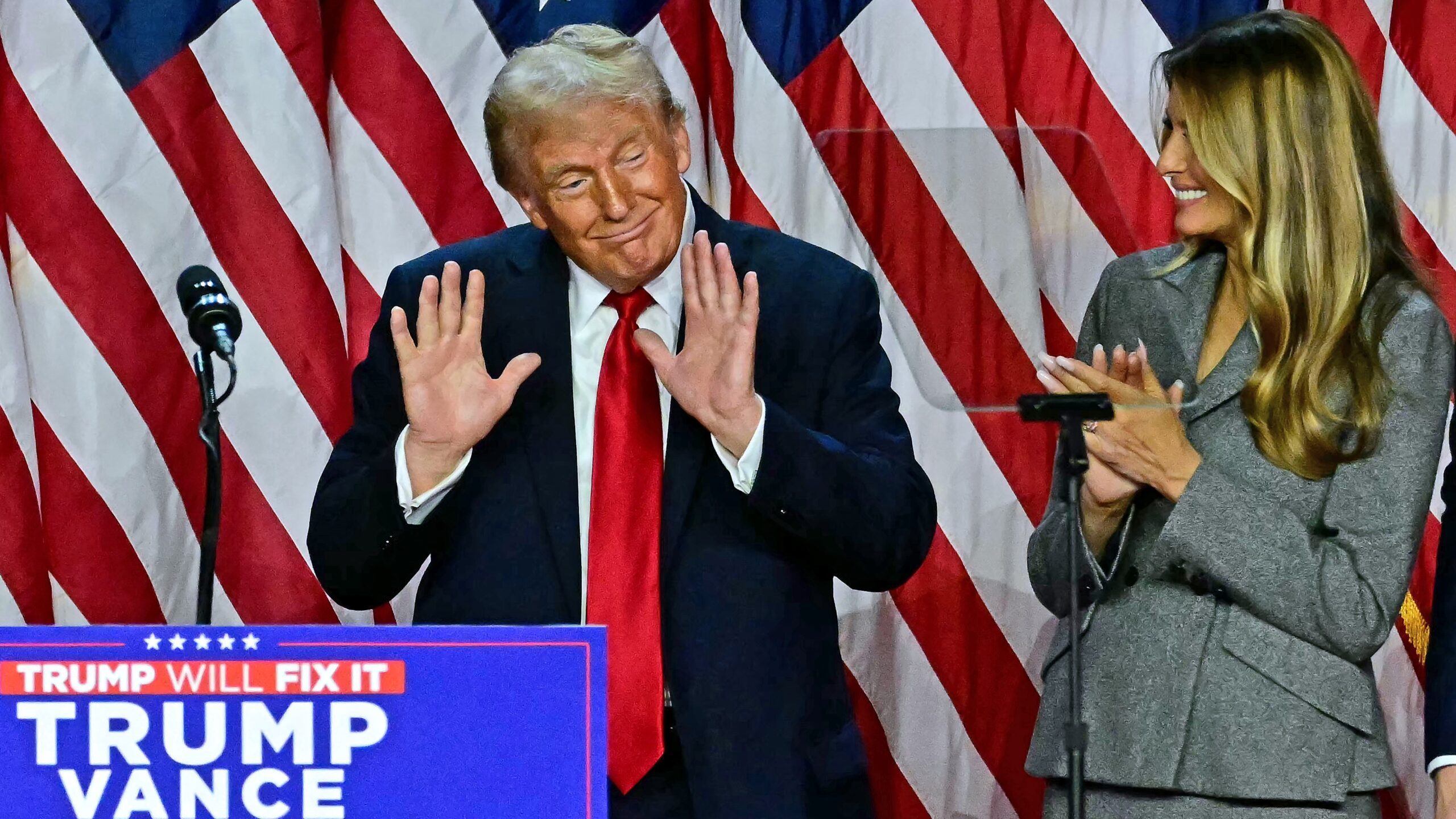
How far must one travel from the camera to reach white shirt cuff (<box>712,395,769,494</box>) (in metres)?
1.74

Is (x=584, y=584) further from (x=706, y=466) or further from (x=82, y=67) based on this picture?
(x=82, y=67)

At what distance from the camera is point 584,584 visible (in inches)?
70.8

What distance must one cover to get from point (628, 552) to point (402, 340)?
0.32 metres

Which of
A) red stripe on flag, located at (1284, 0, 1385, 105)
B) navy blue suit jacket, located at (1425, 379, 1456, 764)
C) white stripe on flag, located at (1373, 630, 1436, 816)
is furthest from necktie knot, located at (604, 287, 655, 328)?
white stripe on flag, located at (1373, 630, 1436, 816)

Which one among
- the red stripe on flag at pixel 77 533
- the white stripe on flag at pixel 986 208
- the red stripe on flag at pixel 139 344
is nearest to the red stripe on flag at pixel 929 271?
the white stripe on flag at pixel 986 208

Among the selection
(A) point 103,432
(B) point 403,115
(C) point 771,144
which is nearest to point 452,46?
(B) point 403,115

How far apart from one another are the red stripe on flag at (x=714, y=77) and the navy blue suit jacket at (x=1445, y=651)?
1.34 meters

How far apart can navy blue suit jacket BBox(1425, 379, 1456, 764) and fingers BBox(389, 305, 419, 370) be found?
1082 millimetres

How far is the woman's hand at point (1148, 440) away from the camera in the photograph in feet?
5.67

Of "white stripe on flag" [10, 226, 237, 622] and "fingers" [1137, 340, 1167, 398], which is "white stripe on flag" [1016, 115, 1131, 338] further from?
"white stripe on flag" [10, 226, 237, 622]

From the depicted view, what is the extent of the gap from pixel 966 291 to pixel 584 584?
521 mm

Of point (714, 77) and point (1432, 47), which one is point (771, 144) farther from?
point (1432, 47)

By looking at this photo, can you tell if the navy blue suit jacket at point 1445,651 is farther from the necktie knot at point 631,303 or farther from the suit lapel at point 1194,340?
the necktie knot at point 631,303

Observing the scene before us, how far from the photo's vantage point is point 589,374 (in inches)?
74.1
